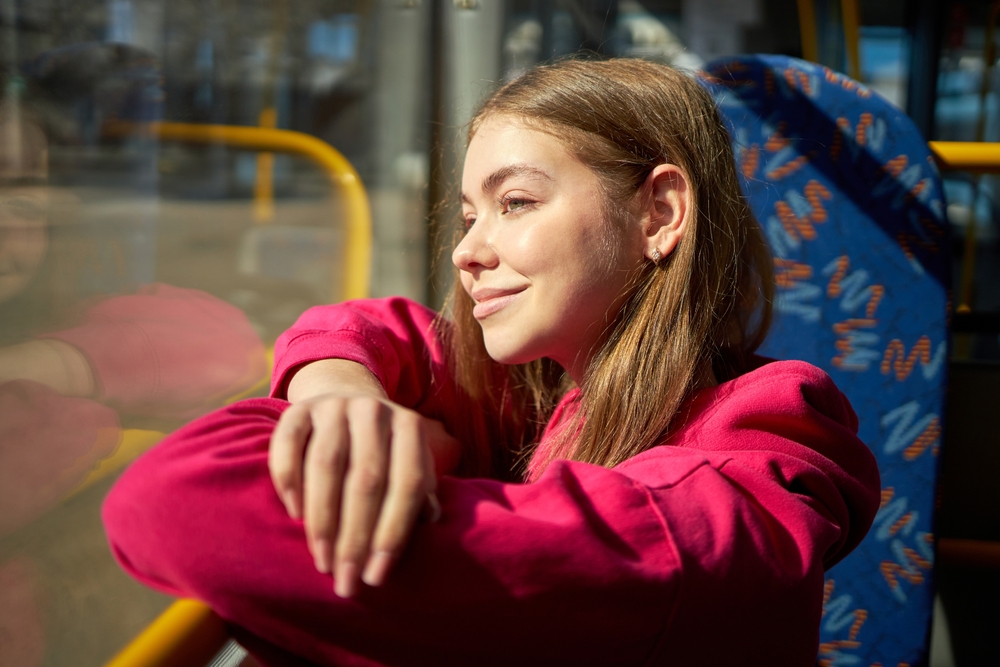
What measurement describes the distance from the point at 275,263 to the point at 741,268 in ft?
7.04

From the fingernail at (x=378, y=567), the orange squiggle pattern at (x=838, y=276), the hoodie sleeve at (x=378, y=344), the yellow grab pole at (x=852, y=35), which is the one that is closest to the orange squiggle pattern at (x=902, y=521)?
the orange squiggle pattern at (x=838, y=276)

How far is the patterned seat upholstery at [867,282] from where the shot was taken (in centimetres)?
100

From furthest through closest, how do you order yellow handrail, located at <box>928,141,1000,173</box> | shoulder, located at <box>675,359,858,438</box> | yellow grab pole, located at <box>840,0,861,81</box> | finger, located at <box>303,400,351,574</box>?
1. yellow grab pole, located at <box>840,0,861,81</box>
2. yellow handrail, located at <box>928,141,1000,173</box>
3. shoulder, located at <box>675,359,858,438</box>
4. finger, located at <box>303,400,351,574</box>

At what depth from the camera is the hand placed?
1.30 ft

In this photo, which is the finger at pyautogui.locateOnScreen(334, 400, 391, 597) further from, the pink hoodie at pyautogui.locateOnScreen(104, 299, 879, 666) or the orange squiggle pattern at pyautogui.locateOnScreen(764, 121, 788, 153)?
the orange squiggle pattern at pyautogui.locateOnScreen(764, 121, 788, 153)

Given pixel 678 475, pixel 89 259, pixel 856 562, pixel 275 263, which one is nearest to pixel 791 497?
pixel 678 475

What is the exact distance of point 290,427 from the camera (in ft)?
1.36

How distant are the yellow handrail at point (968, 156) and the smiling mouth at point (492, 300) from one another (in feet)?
2.18

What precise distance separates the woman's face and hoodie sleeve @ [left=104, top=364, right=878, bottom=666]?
0.83 feet

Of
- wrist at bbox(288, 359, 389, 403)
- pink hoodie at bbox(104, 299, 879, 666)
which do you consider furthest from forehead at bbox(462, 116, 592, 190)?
pink hoodie at bbox(104, 299, 879, 666)

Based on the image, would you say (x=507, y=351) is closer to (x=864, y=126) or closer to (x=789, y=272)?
(x=789, y=272)

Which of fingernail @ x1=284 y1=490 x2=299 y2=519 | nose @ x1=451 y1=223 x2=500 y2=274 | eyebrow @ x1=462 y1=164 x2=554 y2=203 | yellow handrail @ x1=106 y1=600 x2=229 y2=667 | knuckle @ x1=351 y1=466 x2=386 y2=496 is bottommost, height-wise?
yellow handrail @ x1=106 y1=600 x2=229 y2=667

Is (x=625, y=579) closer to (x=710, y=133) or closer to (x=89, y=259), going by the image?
(x=710, y=133)

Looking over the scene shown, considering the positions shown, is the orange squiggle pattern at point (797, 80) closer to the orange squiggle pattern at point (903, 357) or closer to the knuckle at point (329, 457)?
the orange squiggle pattern at point (903, 357)
